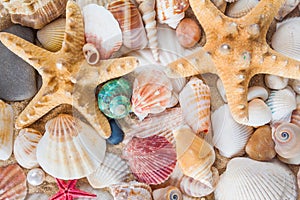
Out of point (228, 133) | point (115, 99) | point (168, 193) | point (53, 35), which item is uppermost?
point (53, 35)

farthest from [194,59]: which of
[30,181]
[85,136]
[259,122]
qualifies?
[30,181]

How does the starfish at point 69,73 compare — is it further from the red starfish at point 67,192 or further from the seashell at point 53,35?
the red starfish at point 67,192

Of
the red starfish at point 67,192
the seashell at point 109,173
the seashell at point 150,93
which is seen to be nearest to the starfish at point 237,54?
the seashell at point 150,93

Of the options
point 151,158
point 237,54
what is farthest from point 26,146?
point 237,54

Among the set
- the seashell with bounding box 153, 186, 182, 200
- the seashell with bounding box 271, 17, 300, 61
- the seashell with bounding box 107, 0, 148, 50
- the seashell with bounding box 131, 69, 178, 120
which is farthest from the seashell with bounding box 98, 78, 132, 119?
the seashell with bounding box 271, 17, 300, 61

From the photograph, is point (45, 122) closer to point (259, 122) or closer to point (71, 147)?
point (71, 147)

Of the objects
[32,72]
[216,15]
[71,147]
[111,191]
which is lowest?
[111,191]

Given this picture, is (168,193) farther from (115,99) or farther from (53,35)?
(53,35)
